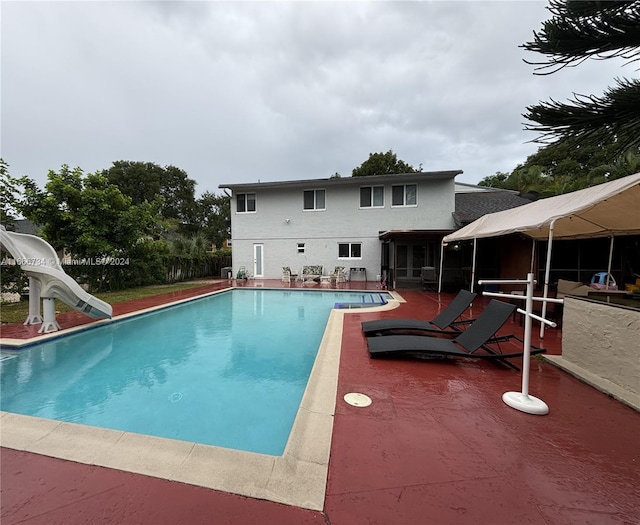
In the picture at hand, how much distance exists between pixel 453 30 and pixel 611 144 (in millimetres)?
4926

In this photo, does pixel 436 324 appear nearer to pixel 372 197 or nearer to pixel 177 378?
pixel 177 378

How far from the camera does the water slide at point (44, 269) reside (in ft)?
19.9

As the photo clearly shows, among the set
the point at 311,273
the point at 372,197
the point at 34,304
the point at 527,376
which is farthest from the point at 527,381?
the point at 372,197

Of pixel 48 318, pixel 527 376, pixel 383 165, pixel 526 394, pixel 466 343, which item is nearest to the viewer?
pixel 527 376

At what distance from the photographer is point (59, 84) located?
9.68 m

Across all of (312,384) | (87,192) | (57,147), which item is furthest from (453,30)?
(57,147)

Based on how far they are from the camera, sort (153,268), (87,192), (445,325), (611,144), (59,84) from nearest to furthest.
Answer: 1. (611,144)
2. (445,325)
3. (59,84)
4. (87,192)
5. (153,268)

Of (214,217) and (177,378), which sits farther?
(214,217)

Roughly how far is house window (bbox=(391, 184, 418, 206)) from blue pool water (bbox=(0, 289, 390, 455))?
34.1ft

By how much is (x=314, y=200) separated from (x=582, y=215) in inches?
502

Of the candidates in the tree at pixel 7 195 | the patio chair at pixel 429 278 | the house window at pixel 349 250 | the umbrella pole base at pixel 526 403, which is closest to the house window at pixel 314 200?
the house window at pixel 349 250

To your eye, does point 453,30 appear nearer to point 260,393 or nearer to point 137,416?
point 260,393

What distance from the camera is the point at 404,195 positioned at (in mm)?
15828

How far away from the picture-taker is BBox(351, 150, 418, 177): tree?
28.2m
